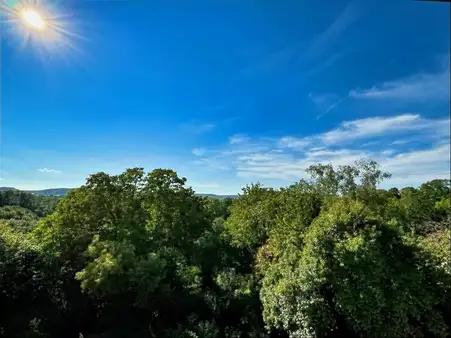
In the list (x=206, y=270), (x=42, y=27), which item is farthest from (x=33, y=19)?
(x=206, y=270)

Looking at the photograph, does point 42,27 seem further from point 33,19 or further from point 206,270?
point 206,270

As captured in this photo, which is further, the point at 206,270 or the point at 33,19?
the point at 206,270

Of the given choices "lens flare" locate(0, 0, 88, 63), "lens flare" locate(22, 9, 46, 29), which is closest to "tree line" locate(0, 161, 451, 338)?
"lens flare" locate(0, 0, 88, 63)

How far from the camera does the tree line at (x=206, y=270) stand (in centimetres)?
741

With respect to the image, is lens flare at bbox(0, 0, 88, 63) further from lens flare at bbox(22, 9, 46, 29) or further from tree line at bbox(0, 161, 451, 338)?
tree line at bbox(0, 161, 451, 338)

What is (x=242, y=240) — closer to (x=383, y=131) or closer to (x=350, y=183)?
(x=383, y=131)

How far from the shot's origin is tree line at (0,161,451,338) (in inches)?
292

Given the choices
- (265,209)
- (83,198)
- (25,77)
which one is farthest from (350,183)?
(25,77)

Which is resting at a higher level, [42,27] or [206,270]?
[42,27]

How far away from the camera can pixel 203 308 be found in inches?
371

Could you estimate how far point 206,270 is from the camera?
11.4 m

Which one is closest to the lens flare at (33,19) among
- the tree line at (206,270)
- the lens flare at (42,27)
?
the lens flare at (42,27)

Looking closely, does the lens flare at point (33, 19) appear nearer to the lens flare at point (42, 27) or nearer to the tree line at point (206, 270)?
the lens flare at point (42, 27)

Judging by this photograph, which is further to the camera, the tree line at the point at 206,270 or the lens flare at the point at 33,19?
the tree line at the point at 206,270
